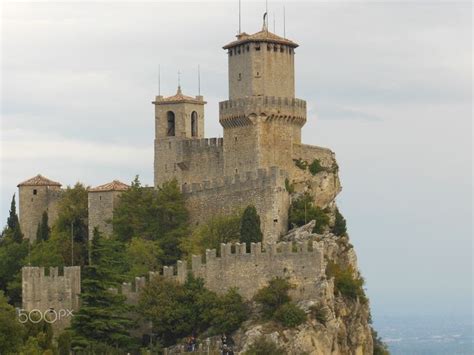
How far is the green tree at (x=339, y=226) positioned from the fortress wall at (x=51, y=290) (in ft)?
46.2

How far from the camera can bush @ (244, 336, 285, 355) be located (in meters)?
73.5

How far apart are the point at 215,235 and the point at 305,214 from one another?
4620mm

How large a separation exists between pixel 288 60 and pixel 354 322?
1551 cm

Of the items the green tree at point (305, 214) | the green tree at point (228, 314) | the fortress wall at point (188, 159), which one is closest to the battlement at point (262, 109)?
the fortress wall at point (188, 159)

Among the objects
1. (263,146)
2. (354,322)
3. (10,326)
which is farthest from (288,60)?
(10,326)

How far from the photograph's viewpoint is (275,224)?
269 ft

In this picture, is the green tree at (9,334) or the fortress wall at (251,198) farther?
the fortress wall at (251,198)

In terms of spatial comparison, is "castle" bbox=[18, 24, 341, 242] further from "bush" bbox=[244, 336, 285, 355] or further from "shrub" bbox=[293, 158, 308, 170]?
"bush" bbox=[244, 336, 285, 355]

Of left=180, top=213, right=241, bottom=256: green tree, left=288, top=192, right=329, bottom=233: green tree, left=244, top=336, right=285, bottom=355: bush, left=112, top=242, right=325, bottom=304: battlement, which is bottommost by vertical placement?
left=244, top=336, right=285, bottom=355: bush

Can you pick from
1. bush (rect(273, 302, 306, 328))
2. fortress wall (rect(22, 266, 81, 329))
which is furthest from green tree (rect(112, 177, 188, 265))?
bush (rect(273, 302, 306, 328))

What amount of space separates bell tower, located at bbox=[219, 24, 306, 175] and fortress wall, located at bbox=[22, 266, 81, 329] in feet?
41.8

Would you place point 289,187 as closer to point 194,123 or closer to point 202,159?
point 202,159

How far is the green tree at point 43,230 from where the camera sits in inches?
3570

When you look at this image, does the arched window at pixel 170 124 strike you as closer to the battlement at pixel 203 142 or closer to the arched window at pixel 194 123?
the arched window at pixel 194 123
